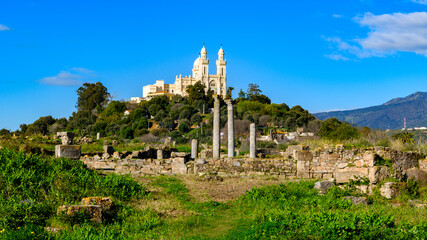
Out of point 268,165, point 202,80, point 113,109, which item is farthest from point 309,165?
point 202,80

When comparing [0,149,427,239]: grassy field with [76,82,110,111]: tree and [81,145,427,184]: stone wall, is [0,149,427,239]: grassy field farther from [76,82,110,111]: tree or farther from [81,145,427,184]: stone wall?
[76,82,110,111]: tree

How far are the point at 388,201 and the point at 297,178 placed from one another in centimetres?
517

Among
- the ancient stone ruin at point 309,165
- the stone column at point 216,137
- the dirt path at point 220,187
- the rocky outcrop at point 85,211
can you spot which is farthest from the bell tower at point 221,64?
the rocky outcrop at point 85,211

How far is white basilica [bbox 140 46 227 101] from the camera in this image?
486 feet

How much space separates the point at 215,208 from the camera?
11.6 metres

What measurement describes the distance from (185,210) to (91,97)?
3759 inches

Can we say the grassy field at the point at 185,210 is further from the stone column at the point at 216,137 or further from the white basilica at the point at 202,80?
the white basilica at the point at 202,80

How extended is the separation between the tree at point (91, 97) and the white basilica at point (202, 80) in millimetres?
40555

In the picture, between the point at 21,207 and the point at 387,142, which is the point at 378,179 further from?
the point at 387,142

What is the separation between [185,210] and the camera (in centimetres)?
1126

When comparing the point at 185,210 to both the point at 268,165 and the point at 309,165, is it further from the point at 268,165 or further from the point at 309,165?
the point at 309,165

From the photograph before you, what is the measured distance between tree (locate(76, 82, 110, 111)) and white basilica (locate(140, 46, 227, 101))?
133 ft

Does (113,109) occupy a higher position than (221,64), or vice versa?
(221,64)

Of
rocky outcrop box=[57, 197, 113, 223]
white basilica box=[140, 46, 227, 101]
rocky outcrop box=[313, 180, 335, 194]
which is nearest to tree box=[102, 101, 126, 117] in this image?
white basilica box=[140, 46, 227, 101]
